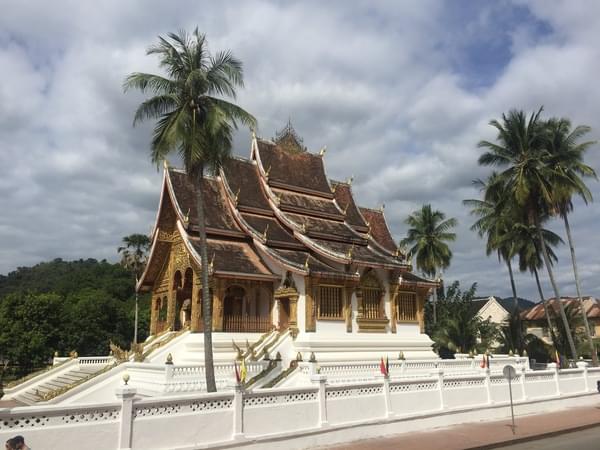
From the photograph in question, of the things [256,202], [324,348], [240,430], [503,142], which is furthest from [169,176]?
[503,142]

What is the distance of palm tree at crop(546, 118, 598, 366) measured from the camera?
79.6ft

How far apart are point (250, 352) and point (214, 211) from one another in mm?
6962

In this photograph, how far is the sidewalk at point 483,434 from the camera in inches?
414

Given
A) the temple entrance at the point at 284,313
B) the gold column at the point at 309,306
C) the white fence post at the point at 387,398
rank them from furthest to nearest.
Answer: the temple entrance at the point at 284,313 → the gold column at the point at 309,306 → the white fence post at the point at 387,398

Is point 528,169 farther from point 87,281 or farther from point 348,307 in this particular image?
point 87,281

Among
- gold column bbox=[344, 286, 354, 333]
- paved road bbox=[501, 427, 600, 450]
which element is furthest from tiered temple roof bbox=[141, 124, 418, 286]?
paved road bbox=[501, 427, 600, 450]

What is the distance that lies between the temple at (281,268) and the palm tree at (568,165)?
8264mm

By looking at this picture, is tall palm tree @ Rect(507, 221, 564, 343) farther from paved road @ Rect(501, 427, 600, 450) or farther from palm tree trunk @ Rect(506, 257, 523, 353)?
paved road @ Rect(501, 427, 600, 450)

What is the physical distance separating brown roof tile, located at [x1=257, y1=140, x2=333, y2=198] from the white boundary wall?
1245cm

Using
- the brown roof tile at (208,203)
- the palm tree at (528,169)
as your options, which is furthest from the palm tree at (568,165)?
the brown roof tile at (208,203)

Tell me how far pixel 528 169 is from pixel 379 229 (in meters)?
7.83

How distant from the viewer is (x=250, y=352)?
16.4 meters

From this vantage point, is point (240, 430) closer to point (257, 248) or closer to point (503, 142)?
point (257, 248)

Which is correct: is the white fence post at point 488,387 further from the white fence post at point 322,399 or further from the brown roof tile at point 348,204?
the brown roof tile at point 348,204
